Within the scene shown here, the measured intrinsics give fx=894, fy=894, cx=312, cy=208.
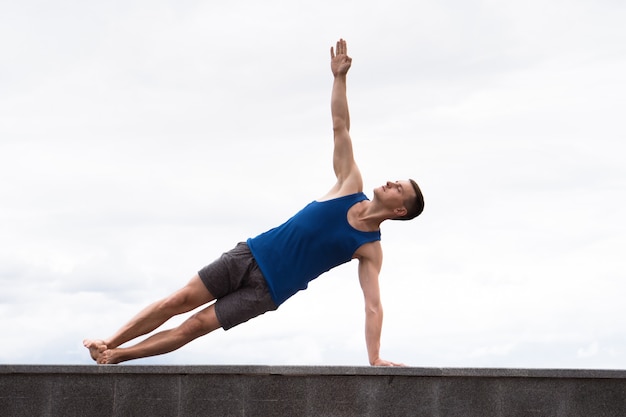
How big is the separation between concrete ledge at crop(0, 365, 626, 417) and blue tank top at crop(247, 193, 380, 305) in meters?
1.01

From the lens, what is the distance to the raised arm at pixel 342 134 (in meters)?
7.57

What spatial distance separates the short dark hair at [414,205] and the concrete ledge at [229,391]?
148 centimetres

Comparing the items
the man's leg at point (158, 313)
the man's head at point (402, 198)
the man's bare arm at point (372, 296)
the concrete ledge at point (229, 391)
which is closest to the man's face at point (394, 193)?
the man's head at point (402, 198)

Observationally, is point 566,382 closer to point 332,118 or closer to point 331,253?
point 331,253

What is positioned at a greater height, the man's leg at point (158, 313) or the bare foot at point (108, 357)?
the man's leg at point (158, 313)

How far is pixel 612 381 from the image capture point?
7156 mm

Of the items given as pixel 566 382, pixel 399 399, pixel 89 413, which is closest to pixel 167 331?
pixel 89 413

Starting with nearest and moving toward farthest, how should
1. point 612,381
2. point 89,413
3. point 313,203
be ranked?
point 89,413, point 612,381, point 313,203

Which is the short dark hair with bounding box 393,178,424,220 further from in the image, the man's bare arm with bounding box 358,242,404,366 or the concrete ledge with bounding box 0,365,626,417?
the concrete ledge with bounding box 0,365,626,417

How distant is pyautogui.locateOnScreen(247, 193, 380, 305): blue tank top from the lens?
7438 mm

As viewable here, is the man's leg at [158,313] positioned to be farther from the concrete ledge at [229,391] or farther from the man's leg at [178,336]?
the concrete ledge at [229,391]

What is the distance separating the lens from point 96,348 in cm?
738

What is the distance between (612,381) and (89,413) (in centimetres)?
409

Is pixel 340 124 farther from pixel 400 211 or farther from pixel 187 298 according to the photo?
pixel 187 298
